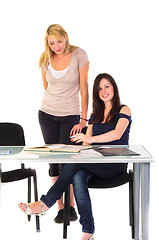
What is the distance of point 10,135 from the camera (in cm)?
376

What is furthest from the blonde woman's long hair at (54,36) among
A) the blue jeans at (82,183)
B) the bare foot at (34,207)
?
the bare foot at (34,207)

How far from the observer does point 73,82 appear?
346cm

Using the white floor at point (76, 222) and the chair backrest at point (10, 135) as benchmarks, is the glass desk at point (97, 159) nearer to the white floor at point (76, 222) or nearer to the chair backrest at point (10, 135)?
the white floor at point (76, 222)

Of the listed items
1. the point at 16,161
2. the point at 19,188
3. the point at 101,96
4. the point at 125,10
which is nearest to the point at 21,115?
the point at 19,188

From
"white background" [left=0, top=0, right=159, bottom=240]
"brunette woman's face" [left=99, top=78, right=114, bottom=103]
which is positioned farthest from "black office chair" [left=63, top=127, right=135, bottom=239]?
"white background" [left=0, top=0, right=159, bottom=240]

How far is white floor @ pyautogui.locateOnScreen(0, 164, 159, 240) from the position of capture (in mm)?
3396

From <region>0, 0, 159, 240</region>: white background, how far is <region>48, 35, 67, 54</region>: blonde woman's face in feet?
5.74

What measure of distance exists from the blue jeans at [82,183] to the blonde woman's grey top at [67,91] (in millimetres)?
628

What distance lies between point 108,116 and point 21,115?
7.23 ft

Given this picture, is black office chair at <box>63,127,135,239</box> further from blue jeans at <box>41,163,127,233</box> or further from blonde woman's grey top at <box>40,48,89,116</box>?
blonde woman's grey top at <box>40,48,89,116</box>

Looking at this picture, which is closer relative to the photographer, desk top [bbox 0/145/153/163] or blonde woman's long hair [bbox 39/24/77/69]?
desk top [bbox 0/145/153/163]

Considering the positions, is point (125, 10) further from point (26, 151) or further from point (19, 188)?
point (26, 151)

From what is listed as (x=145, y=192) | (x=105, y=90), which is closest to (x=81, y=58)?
(x=105, y=90)

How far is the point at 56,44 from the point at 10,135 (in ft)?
3.08
